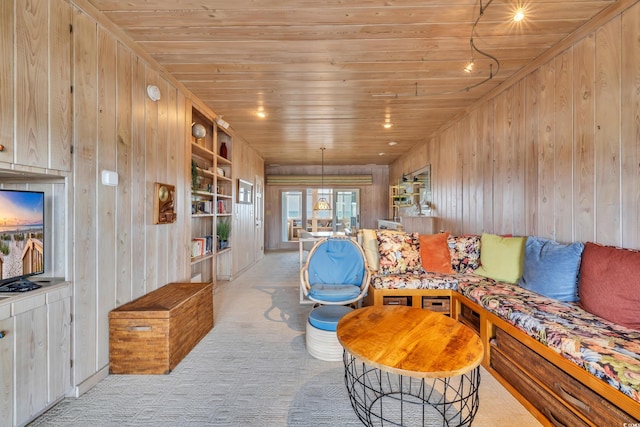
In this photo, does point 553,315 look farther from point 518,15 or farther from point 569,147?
point 518,15

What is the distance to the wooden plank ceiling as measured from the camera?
189cm

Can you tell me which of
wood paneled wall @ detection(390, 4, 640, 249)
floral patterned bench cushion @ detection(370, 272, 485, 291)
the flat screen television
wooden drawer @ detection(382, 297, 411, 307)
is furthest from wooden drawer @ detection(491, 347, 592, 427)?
the flat screen television

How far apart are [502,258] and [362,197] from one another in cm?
587

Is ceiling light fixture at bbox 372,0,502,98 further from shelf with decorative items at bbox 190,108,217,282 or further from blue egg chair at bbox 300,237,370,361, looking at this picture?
shelf with decorative items at bbox 190,108,217,282

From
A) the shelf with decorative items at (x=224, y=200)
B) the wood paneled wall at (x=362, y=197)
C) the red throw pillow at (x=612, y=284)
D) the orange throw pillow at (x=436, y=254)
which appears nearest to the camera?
the red throw pillow at (x=612, y=284)

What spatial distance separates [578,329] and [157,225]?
3.34 m

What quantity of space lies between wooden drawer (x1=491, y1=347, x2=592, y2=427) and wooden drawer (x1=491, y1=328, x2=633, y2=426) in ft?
0.14

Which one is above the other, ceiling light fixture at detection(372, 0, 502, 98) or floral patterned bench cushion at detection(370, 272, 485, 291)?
ceiling light fixture at detection(372, 0, 502, 98)

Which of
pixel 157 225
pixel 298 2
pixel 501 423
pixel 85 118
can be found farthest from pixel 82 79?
pixel 501 423

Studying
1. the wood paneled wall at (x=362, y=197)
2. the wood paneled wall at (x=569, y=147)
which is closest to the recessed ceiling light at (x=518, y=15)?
the wood paneled wall at (x=569, y=147)

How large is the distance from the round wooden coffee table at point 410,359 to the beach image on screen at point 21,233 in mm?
1891

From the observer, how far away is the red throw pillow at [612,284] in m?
1.57

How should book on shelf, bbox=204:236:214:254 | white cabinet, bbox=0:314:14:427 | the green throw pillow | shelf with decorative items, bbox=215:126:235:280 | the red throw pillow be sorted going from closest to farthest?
1. white cabinet, bbox=0:314:14:427
2. the red throw pillow
3. the green throw pillow
4. book on shelf, bbox=204:236:214:254
5. shelf with decorative items, bbox=215:126:235:280

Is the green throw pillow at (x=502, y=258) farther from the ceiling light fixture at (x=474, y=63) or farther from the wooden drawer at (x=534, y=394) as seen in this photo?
the ceiling light fixture at (x=474, y=63)
